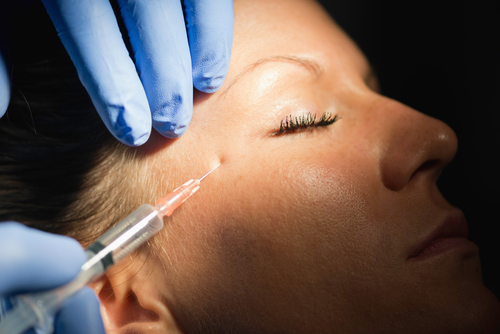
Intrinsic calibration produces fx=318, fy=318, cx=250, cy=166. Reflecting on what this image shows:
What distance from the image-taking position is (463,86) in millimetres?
1886

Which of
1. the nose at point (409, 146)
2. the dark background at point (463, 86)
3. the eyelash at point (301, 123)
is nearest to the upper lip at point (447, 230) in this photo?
the nose at point (409, 146)

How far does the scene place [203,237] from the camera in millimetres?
926

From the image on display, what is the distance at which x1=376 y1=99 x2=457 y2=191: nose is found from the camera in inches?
38.3

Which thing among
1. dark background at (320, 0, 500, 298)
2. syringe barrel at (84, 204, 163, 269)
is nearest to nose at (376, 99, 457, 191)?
syringe barrel at (84, 204, 163, 269)

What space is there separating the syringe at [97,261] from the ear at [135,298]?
178 mm

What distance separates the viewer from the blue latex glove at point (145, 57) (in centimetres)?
88

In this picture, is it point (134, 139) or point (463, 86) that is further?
point (463, 86)

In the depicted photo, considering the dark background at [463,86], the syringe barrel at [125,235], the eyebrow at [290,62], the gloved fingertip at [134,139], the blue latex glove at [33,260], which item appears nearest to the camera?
the blue latex glove at [33,260]

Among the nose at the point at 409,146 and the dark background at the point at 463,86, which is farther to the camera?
the dark background at the point at 463,86

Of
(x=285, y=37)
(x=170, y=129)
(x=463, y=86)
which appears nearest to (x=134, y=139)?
(x=170, y=129)

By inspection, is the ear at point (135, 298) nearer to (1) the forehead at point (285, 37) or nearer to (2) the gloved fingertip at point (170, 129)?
(2) the gloved fingertip at point (170, 129)

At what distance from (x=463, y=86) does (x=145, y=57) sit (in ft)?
6.04

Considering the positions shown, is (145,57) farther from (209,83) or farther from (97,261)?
(97,261)

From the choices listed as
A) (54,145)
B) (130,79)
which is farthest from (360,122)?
(54,145)
